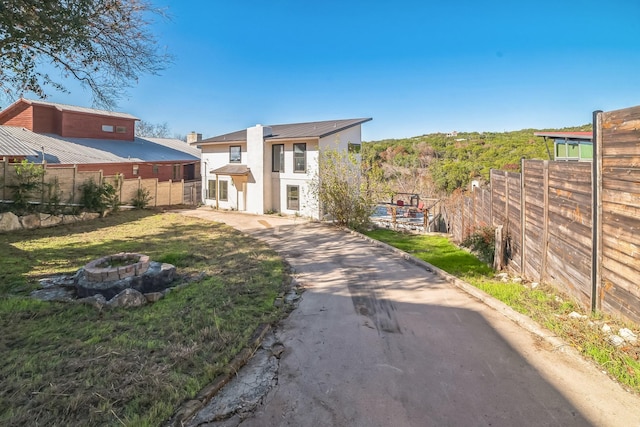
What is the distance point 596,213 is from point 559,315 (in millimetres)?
1561

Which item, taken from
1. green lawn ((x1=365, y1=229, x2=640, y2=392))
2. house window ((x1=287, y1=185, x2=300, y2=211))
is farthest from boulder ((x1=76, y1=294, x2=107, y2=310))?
house window ((x1=287, y1=185, x2=300, y2=211))

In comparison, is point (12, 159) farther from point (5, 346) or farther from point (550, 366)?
point (550, 366)

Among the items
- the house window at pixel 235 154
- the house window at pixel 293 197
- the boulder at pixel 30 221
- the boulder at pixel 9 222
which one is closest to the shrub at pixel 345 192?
the house window at pixel 293 197

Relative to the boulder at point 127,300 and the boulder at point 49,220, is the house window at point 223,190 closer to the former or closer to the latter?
the boulder at point 49,220

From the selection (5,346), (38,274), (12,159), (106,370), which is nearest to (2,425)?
(106,370)

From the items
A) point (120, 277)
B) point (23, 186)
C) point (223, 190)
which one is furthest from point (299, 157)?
point (120, 277)

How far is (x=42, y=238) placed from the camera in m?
11.5

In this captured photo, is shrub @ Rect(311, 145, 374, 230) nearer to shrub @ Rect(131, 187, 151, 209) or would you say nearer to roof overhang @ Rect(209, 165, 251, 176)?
roof overhang @ Rect(209, 165, 251, 176)

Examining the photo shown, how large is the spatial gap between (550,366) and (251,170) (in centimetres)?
1809

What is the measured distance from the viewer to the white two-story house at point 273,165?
18.1 m

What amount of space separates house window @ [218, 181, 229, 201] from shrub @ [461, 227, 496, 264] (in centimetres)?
1605

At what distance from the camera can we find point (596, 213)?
4430 millimetres

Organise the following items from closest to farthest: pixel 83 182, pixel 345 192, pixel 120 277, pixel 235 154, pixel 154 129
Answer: pixel 120 277 < pixel 345 192 < pixel 83 182 < pixel 235 154 < pixel 154 129

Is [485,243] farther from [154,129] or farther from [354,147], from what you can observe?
[154,129]
